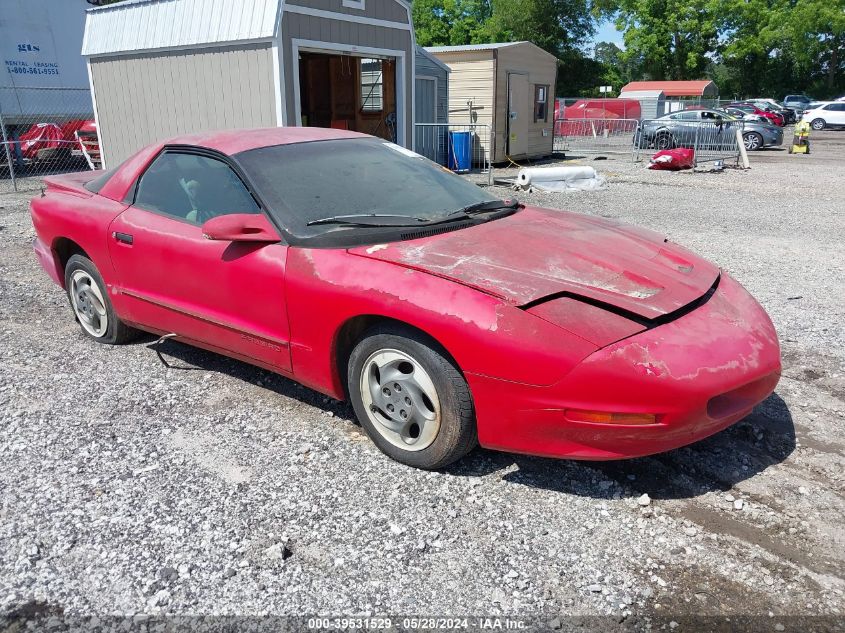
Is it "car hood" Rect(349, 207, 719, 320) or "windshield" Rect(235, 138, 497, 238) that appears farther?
"windshield" Rect(235, 138, 497, 238)

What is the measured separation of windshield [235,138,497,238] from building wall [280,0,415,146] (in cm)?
707

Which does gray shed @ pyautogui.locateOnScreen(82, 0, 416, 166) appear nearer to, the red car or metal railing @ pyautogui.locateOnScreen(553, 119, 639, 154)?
the red car

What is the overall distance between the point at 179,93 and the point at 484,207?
9424 millimetres

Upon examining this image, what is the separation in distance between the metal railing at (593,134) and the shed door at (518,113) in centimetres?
690

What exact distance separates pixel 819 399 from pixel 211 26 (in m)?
10.2

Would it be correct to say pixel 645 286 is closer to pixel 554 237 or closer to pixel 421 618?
pixel 554 237

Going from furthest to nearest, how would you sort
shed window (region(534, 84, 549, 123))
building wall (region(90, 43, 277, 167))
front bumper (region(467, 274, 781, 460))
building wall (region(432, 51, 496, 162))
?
1. shed window (region(534, 84, 549, 123))
2. building wall (region(432, 51, 496, 162))
3. building wall (region(90, 43, 277, 167))
4. front bumper (region(467, 274, 781, 460))

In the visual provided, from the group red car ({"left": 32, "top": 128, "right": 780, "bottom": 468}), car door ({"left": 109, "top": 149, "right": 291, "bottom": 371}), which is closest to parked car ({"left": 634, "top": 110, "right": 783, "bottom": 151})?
red car ({"left": 32, "top": 128, "right": 780, "bottom": 468})

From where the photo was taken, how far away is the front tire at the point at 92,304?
175 inches

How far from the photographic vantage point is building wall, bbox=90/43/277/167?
10.6m

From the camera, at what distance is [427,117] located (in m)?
16.2

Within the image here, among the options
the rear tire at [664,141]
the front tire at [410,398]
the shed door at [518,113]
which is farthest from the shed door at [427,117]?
the front tire at [410,398]

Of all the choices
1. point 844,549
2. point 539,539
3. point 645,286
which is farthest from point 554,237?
point 844,549

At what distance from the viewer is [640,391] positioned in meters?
2.53
